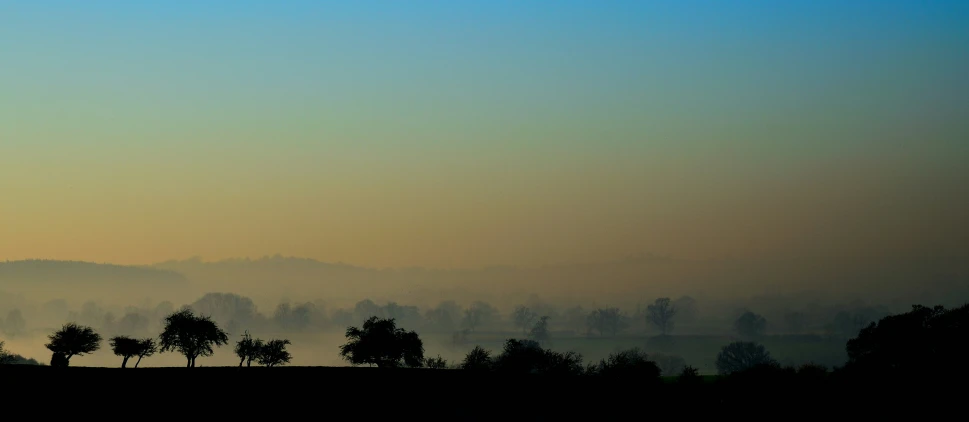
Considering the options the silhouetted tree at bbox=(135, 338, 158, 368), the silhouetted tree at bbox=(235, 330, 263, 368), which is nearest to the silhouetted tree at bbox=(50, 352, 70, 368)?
the silhouetted tree at bbox=(135, 338, 158, 368)

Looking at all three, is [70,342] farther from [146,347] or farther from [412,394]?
[412,394]

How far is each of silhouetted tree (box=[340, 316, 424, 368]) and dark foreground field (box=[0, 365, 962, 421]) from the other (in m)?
41.1

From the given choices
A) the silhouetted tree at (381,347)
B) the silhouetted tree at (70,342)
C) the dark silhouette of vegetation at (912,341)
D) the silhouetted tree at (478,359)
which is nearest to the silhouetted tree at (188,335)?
the silhouetted tree at (70,342)

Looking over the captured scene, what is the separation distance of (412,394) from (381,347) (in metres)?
61.4

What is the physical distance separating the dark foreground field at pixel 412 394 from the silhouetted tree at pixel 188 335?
33.2 m

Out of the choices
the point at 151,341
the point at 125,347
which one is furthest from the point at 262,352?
the point at 125,347

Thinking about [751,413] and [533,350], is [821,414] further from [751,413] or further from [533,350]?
[533,350]

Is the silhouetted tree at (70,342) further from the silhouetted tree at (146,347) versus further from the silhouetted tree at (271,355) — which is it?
the silhouetted tree at (271,355)

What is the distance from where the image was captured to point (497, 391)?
105812mm

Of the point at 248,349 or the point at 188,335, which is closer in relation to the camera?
the point at 188,335

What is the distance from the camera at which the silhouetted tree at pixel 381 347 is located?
161 metres

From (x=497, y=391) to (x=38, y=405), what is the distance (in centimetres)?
5250

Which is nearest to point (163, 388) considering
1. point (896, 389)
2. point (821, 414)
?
point (821, 414)

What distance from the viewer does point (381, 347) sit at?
527 ft
